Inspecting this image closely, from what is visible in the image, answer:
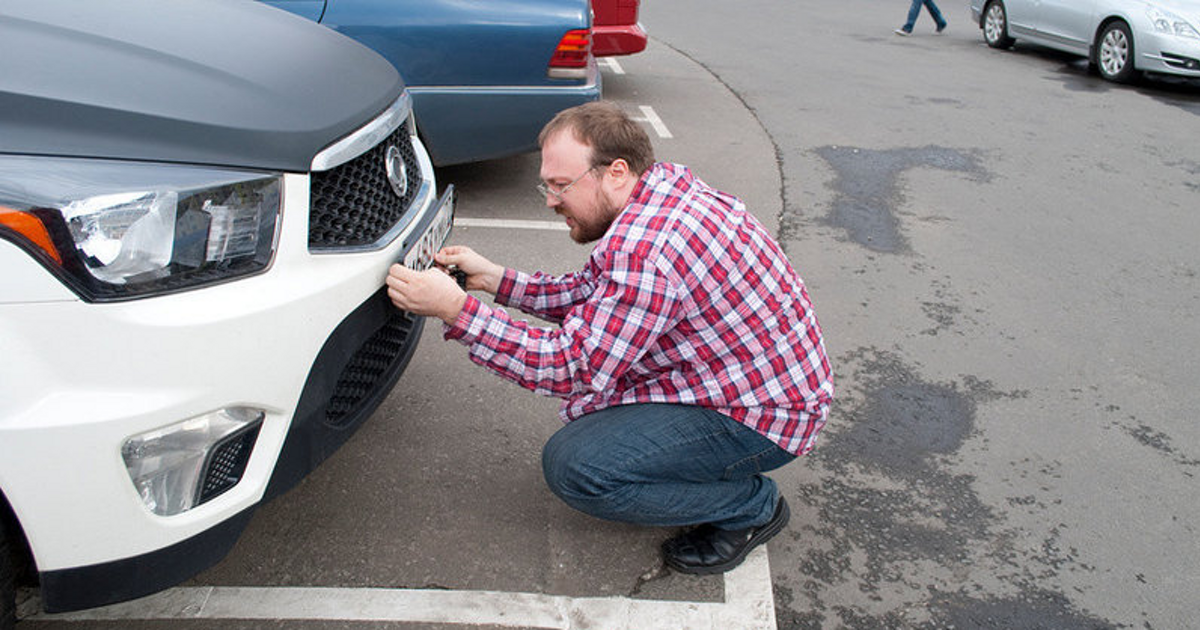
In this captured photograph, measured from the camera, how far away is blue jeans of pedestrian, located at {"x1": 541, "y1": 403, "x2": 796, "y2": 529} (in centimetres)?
236

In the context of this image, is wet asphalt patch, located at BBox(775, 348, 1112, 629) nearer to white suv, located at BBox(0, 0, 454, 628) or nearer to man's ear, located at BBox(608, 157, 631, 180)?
man's ear, located at BBox(608, 157, 631, 180)

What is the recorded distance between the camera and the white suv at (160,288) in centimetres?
159

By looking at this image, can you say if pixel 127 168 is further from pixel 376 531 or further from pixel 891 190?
pixel 891 190

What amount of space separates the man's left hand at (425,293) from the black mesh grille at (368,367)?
125 mm

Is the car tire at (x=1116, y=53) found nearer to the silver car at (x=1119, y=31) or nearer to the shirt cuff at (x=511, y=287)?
the silver car at (x=1119, y=31)

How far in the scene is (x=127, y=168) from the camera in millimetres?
1701

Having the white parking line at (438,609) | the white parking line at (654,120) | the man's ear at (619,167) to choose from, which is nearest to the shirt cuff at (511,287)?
the man's ear at (619,167)

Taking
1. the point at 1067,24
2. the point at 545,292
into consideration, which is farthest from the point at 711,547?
the point at 1067,24

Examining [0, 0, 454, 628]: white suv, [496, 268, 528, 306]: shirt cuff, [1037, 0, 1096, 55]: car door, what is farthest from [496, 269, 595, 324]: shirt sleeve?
[1037, 0, 1096, 55]: car door

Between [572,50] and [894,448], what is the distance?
247cm

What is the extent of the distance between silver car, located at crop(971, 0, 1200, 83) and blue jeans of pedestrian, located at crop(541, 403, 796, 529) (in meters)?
8.88

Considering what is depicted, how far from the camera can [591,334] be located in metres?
2.17

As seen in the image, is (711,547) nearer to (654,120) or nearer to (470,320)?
(470,320)

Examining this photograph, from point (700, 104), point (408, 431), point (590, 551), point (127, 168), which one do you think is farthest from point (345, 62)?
point (700, 104)
